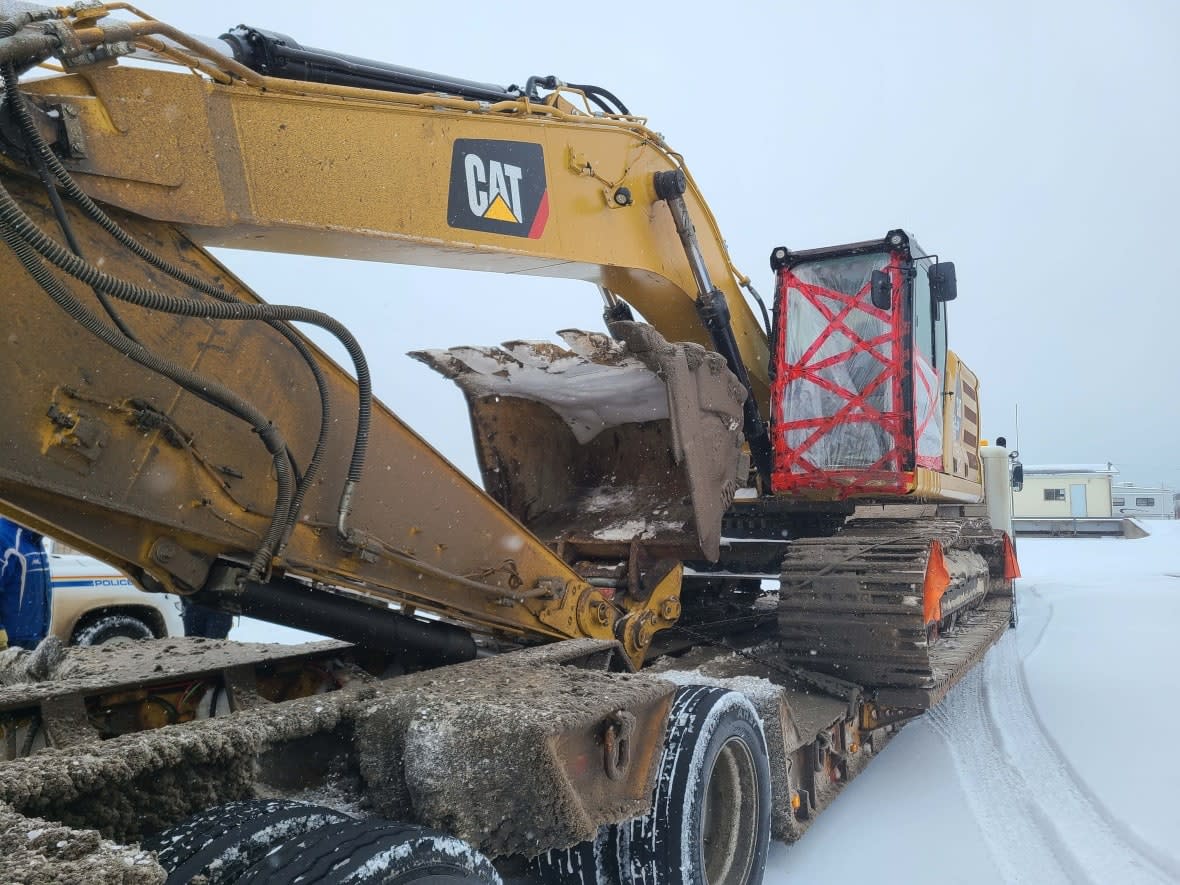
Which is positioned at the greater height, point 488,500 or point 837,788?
point 488,500

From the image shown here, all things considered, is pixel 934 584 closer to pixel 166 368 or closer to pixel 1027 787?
pixel 1027 787

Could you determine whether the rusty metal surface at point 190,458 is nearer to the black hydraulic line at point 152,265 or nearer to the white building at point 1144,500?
the black hydraulic line at point 152,265

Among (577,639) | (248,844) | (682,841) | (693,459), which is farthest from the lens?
(693,459)

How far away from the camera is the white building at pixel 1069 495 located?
127 ft

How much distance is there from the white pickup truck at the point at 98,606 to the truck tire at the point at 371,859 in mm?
6892

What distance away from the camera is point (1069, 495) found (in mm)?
39000

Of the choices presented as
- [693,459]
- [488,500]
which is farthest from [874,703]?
[488,500]

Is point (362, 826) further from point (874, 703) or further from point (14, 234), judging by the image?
point (874, 703)

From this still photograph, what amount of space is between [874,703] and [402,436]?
3276mm

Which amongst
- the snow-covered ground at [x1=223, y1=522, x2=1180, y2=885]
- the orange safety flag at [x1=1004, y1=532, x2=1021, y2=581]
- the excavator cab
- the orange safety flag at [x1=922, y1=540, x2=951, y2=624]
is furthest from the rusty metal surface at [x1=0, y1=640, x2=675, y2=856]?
the orange safety flag at [x1=1004, y1=532, x2=1021, y2=581]

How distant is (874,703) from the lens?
5121 millimetres

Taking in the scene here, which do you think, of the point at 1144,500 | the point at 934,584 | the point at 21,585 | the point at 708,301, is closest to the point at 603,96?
the point at 708,301

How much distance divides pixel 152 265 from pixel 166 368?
1.04 ft

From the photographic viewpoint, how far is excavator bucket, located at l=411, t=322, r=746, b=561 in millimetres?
4336
